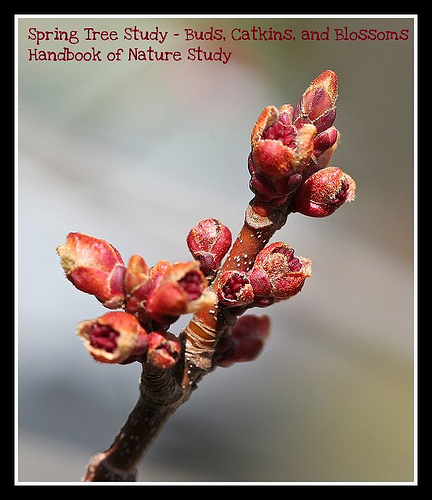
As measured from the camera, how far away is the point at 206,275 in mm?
1681

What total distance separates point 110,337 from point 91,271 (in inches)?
7.1

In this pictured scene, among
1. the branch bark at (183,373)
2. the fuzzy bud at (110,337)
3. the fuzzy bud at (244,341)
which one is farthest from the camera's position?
the fuzzy bud at (244,341)

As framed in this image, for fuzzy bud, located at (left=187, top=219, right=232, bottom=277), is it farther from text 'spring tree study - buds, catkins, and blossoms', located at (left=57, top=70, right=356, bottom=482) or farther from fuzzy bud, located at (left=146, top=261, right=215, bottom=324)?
fuzzy bud, located at (left=146, top=261, right=215, bottom=324)

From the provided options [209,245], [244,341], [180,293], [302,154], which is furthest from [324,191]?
[244,341]

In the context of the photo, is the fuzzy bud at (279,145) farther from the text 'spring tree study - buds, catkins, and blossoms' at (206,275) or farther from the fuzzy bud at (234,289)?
the fuzzy bud at (234,289)

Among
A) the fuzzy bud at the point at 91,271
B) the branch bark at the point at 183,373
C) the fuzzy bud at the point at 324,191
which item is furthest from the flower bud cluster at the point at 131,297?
the fuzzy bud at the point at 324,191

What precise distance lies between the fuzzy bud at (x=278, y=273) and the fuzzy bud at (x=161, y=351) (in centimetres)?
27

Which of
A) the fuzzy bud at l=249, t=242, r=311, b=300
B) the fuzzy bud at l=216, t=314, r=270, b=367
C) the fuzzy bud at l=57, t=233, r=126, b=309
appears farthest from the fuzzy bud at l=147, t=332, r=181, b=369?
the fuzzy bud at l=216, t=314, r=270, b=367

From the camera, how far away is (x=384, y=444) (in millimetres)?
4793

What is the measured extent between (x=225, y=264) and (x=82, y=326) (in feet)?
1.42

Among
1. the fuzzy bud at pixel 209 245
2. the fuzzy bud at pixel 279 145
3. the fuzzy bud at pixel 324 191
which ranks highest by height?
the fuzzy bud at pixel 279 145

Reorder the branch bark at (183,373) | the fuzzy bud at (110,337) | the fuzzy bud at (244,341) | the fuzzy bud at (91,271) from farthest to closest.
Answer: the fuzzy bud at (244,341), the branch bark at (183,373), the fuzzy bud at (91,271), the fuzzy bud at (110,337)

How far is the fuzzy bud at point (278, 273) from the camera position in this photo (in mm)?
1564

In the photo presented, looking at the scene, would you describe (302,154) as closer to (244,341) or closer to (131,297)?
(131,297)
